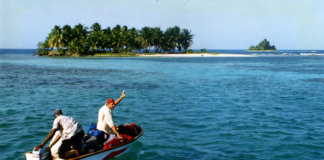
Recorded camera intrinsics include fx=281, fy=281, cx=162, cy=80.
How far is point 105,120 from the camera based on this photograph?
11.1 meters

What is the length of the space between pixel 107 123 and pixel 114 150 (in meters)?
1.10

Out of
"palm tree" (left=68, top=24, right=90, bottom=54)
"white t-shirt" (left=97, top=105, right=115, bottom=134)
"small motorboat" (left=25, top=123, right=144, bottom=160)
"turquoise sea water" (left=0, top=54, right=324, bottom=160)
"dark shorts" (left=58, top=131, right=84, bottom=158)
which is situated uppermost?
"palm tree" (left=68, top=24, right=90, bottom=54)

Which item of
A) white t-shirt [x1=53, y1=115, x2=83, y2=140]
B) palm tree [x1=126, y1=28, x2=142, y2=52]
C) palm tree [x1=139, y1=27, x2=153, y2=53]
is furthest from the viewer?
palm tree [x1=139, y1=27, x2=153, y2=53]

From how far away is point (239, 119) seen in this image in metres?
18.3

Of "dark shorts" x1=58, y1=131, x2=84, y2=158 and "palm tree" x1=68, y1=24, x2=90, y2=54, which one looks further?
"palm tree" x1=68, y1=24, x2=90, y2=54

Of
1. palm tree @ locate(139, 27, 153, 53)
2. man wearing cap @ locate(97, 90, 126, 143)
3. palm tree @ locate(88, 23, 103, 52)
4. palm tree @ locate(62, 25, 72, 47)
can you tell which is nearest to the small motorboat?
man wearing cap @ locate(97, 90, 126, 143)

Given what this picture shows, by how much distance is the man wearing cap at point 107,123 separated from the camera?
35.7 ft

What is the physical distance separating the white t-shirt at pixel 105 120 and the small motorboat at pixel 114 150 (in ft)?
2.20

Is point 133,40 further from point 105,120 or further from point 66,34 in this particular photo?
point 105,120

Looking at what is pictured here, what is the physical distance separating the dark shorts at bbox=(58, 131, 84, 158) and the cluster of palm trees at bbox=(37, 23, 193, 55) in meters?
107

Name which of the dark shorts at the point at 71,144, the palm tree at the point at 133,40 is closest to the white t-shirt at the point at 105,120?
the dark shorts at the point at 71,144

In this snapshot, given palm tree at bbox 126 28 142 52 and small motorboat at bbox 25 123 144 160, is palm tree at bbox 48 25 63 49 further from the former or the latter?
small motorboat at bbox 25 123 144 160

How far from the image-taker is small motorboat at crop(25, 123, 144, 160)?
974cm

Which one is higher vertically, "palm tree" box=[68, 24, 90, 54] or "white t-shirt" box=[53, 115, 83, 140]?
"palm tree" box=[68, 24, 90, 54]
